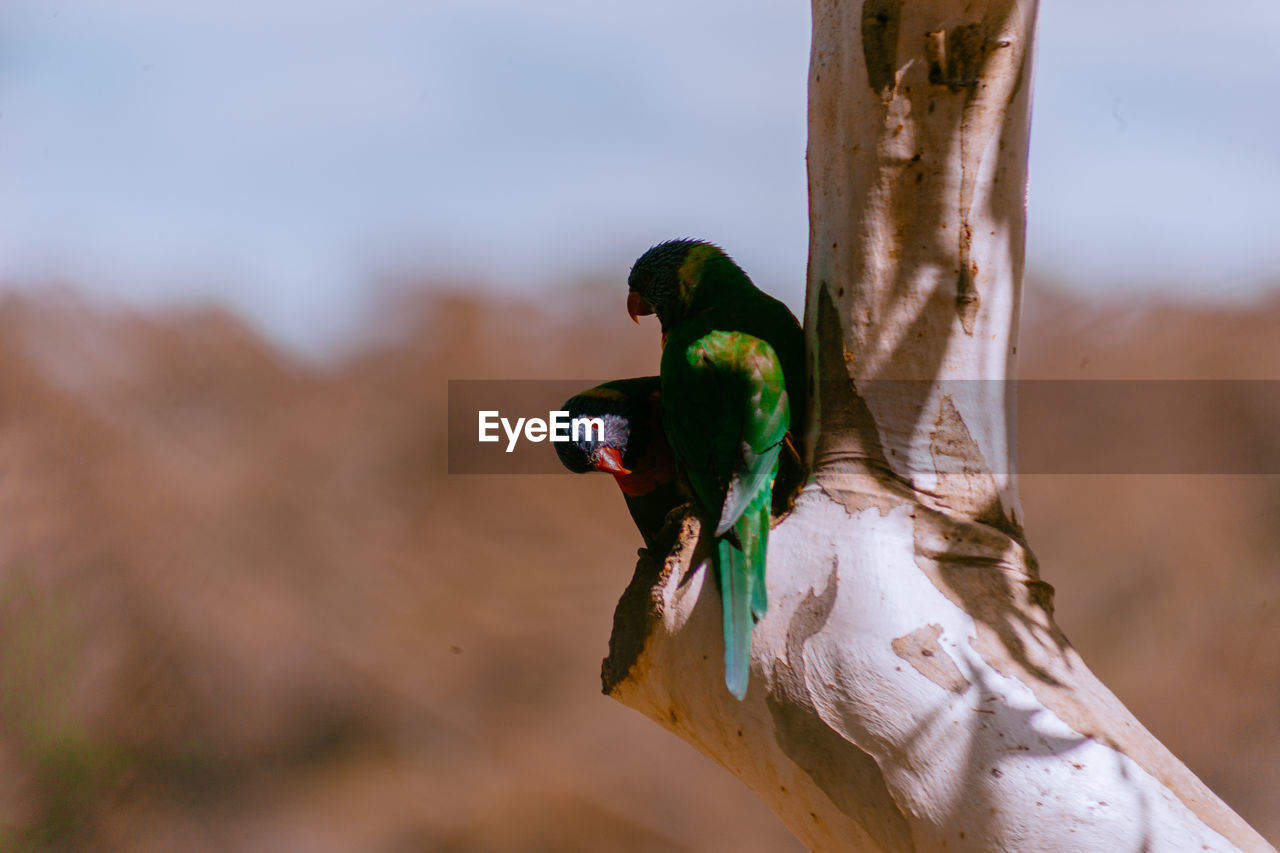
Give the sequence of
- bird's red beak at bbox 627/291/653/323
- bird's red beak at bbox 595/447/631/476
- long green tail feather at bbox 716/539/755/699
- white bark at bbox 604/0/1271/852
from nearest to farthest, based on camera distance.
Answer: white bark at bbox 604/0/1271/852 < long green tail feather at bbox 716/539/755/699 < bird's red beak at bbox 595/447/631/476 < bird's red beak at bbox 627/291/653/323

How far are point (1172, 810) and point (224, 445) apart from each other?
7293 millimetres

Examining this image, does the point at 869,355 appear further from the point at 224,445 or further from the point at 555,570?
the point at 224,445

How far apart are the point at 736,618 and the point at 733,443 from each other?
36cm

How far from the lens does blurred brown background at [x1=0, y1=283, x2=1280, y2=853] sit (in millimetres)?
6359

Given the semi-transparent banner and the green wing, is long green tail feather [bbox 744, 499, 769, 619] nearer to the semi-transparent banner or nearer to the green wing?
the green wing

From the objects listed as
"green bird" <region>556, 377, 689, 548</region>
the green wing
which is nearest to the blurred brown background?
"green bird" <region>556, 377, 689, 548</region>

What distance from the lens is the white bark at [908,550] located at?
1.29 m

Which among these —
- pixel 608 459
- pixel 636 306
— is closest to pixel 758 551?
pixel 608 459

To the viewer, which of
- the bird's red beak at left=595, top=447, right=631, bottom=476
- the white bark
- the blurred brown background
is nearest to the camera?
the white bark

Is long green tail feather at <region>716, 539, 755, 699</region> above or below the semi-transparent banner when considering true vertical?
above

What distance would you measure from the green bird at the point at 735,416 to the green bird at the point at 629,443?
0.30 meters

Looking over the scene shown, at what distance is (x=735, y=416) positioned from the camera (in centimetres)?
174

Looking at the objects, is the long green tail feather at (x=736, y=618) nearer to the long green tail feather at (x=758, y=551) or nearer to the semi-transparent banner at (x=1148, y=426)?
the long green tail feather at (x=758, y=551)

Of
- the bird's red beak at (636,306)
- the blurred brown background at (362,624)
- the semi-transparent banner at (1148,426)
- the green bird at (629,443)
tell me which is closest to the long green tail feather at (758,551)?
the green bird at (629,443)
